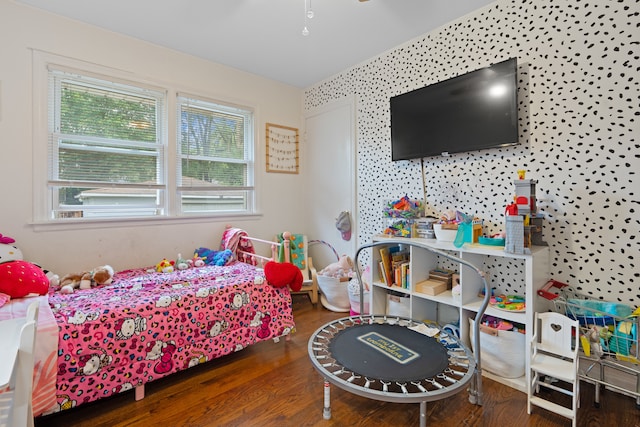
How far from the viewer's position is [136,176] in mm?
2861

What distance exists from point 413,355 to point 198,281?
62.2 inches

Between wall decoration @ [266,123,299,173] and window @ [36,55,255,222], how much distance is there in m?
0.26

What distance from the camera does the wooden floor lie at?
159 cm

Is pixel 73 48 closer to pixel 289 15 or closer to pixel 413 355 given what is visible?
pixel 289 15

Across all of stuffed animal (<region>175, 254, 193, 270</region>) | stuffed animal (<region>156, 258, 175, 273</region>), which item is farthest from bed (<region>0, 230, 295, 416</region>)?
stuffed animal (<region>175, 254, 193, 270</region>)

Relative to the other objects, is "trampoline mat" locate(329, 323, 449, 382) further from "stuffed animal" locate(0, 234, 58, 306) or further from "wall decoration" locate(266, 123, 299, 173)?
"wall decoration" locate(266, 123, 299, 173)

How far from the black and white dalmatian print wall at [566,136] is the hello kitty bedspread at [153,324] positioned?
171 cm

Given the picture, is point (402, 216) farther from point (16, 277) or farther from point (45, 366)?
point (16, 277)

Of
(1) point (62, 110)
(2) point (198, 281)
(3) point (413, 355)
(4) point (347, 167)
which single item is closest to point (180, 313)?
(2) point (198, 281)

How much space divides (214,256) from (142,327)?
4.04ft

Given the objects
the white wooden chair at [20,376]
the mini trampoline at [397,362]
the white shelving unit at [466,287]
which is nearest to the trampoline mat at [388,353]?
the mini trampoline at [397,362]

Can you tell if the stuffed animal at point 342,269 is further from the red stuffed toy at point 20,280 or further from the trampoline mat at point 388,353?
the red stuffed toy at point 20,280

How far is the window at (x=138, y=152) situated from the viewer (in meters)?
2.52

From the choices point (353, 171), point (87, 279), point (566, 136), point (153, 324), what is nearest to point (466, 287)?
point (566, 136)
